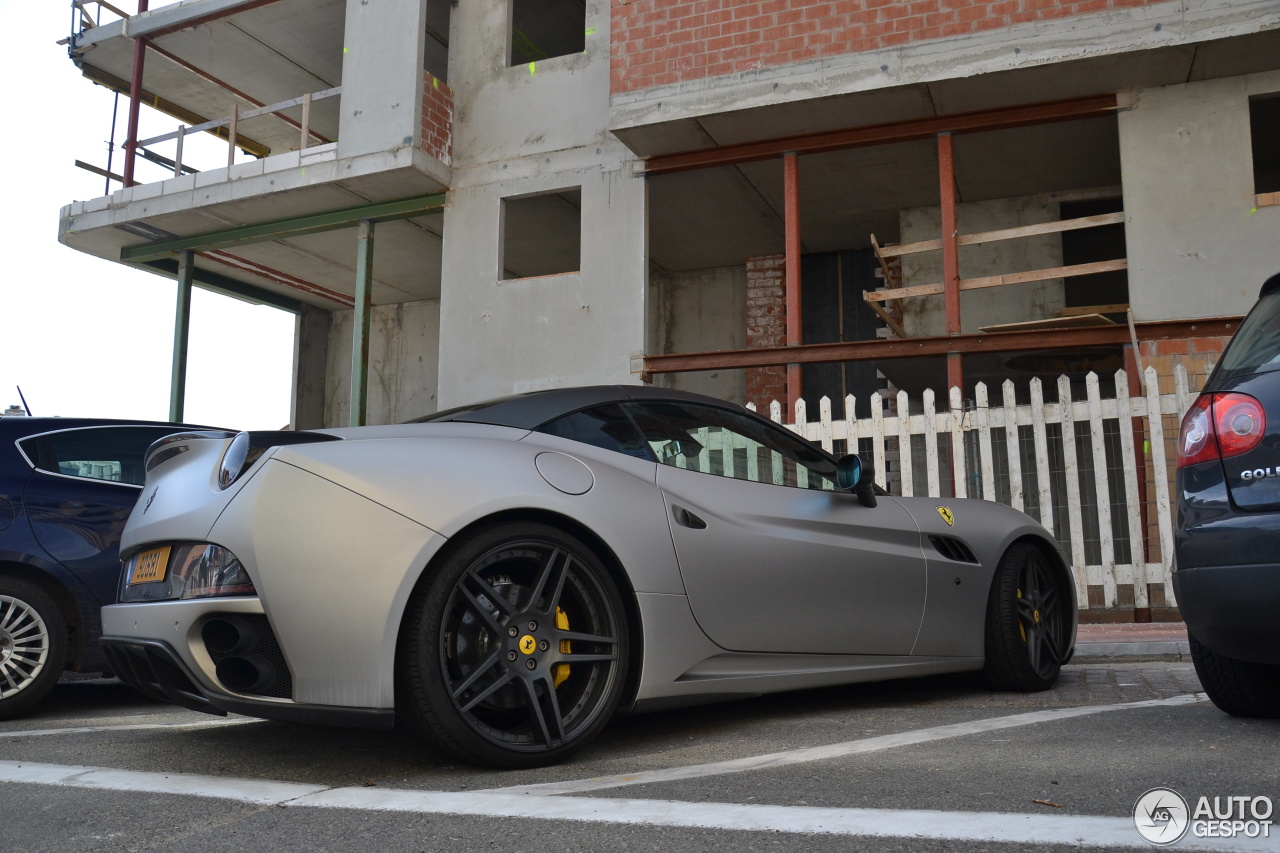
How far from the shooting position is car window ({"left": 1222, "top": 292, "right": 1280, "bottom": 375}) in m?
3.12

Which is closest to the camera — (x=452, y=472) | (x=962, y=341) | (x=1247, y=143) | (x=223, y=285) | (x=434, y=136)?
(x=452, y=472)

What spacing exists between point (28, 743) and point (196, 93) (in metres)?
13.9

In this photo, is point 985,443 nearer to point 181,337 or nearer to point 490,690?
point 490,690

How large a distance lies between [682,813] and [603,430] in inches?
57.1

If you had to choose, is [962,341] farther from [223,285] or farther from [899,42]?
[223,285]

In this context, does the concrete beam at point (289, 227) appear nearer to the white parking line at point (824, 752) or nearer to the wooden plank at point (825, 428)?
the wooden plank at point (825, 428)

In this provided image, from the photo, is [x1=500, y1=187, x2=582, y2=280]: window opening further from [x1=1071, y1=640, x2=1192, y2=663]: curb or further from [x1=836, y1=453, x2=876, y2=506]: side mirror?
[x1=836, y1=453, x2=876, y2=506]: side mirror

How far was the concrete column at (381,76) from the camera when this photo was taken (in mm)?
12305

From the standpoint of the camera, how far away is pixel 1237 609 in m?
2.99

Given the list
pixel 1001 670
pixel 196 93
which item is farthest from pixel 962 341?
pixel 196 93

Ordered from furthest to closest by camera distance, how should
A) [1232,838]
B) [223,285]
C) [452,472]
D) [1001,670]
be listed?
[223,285]
[1001,670]
[452,472]
[1232,838]

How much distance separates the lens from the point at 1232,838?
2037 millimetres

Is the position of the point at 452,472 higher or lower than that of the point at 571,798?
higher

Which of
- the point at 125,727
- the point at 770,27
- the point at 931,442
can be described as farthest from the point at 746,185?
the point at 125,727
